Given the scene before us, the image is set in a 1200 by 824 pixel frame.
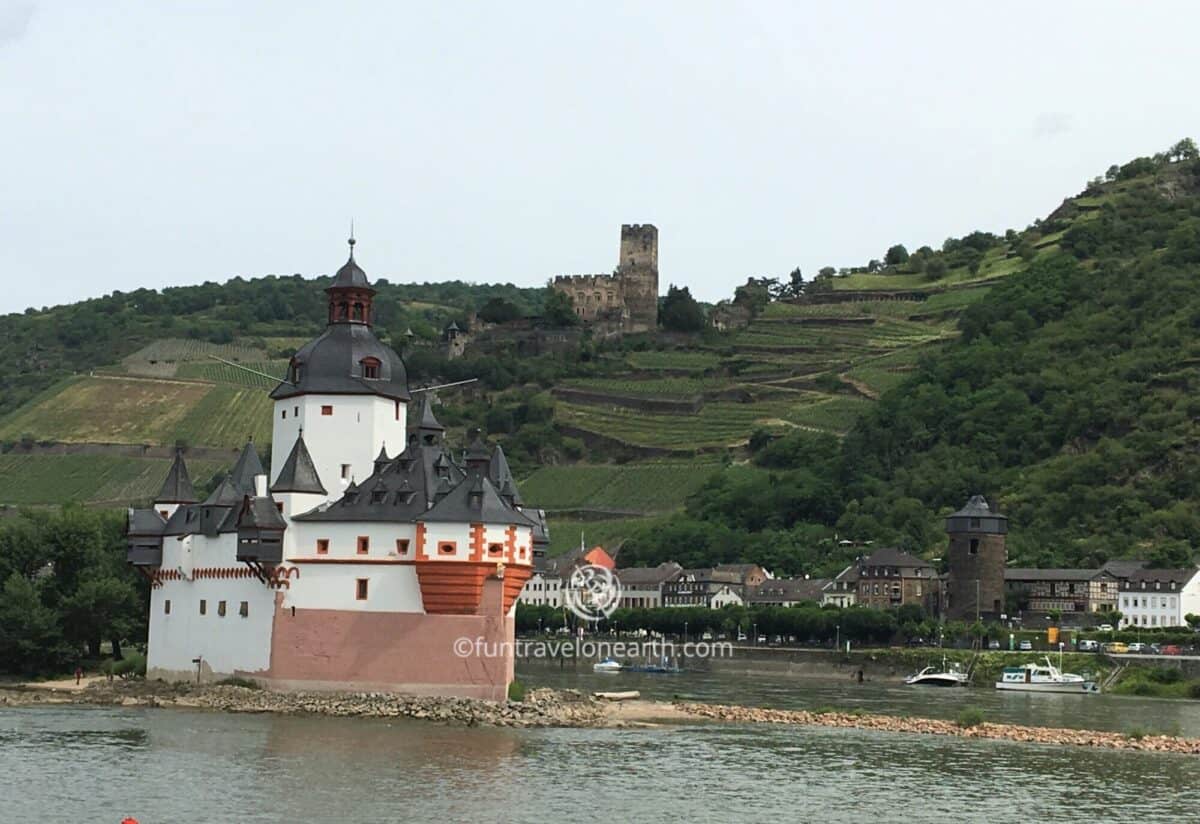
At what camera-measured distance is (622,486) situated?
148m

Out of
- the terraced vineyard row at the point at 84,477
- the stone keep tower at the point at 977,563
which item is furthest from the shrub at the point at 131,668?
the terraced vineyard row at the point at 84,477

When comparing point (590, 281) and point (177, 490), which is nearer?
point (177, 490)

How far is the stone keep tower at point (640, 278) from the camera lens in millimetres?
195125

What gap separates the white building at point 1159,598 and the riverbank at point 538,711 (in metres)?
43.2

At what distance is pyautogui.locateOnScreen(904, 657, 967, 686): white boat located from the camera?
94062mm

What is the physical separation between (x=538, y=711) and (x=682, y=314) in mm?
130052

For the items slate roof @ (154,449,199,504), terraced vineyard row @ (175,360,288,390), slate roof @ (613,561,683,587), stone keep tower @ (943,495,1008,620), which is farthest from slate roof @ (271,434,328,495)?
terraced vineyard row @ (175,360,288,390)

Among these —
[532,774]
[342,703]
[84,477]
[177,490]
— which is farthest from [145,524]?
[84,477]

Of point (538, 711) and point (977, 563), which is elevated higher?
point (977, 563)

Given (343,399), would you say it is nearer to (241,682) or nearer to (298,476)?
(298,476)

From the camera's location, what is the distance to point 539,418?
167 meters

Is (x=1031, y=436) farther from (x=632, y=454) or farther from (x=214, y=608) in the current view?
(x=214, y=608)

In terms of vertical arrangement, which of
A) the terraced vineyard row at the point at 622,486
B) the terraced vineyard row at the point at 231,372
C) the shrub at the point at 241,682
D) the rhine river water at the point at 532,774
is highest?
the terraced vineyard row at the point at 231,372

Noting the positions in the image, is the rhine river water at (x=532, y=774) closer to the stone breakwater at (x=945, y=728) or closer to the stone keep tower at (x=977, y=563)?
the stone breakwater at (x=945, y=728)
